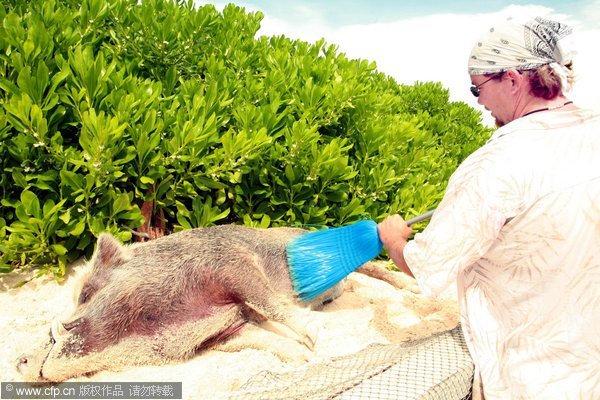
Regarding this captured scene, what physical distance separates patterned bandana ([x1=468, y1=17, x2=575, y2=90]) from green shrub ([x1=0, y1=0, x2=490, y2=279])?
1.90 metres

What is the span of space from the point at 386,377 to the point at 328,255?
1.30 meters

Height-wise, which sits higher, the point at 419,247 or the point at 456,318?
the point at 419,247

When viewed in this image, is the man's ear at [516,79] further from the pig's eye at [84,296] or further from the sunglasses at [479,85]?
the pig's eye at [84,296]

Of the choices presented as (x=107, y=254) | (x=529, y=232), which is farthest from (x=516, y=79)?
(x=107, y=254)

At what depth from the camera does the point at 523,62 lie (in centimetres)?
215

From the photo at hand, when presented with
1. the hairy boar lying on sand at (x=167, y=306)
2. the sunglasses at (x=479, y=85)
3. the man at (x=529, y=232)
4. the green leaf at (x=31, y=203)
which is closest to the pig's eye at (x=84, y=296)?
the hairy boar lying on sand at (x=167, y=306)

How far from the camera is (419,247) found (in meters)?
2.24

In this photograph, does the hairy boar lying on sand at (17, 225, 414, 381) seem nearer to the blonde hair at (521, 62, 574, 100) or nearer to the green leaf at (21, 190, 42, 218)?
the green leaf at (21, 190, 42, 218)

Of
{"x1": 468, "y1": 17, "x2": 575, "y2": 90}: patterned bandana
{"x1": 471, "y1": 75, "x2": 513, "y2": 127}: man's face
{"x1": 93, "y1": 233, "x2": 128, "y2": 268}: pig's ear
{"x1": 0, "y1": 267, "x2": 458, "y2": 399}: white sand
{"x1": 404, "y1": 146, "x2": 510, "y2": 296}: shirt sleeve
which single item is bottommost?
{"x1": 0, "y1": 267, "x2": 458, "y2": 399}: white sand

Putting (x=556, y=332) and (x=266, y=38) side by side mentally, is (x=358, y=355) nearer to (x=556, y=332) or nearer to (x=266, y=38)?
(x=556, y=332)

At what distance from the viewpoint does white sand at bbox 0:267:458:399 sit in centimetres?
269

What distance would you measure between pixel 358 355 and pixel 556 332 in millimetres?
1051

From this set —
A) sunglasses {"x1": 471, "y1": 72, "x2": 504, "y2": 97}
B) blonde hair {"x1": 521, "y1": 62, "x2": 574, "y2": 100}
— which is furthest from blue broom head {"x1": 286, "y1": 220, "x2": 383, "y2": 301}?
blonde hair {"x1": 521, "y1": 62, "x2": 574, "y2": 100}

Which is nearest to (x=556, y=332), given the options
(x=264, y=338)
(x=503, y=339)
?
(x=503, y=339)
